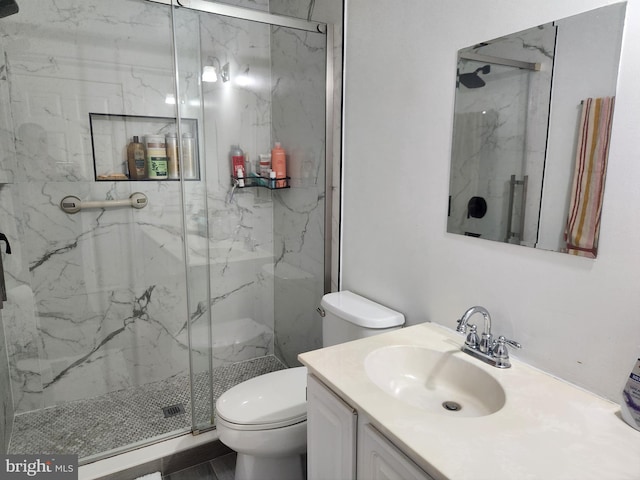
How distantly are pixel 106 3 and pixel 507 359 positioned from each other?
2.39m

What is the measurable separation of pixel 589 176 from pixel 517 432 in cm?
64

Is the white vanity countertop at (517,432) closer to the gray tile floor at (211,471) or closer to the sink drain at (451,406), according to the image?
the sink drain at (451,406)

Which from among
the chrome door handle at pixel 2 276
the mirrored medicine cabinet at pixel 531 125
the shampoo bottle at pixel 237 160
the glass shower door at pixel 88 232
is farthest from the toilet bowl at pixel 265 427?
the shampoo bottle at pixel 237 160

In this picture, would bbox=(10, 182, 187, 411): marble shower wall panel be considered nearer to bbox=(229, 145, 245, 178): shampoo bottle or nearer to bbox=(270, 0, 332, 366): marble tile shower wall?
bbox=(229, 145, 245, 178): shampoo bottle

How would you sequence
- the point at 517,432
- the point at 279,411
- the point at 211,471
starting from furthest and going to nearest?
the point at 211,471 < the point at 279,411 < the point at 517,432

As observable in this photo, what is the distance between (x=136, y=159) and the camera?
2254 millimetres

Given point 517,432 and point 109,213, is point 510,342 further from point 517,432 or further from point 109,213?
point 109,213

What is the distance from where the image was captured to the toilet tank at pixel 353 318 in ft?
5.30

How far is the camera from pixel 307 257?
2346 mm

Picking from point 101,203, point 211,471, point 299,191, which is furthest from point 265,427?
point 101,203

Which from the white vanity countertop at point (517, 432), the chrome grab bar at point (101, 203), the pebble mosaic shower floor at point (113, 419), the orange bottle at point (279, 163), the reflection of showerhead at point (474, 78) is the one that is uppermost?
the reflection of showerhead at point (474, 78)

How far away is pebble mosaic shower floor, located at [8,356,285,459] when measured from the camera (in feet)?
6.48

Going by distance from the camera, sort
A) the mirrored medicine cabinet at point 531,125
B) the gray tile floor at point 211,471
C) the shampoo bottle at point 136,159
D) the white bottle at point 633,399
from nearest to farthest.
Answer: the white bottle at point 633,399
the mirrored medicine cabinet at point 531,125
the gray tile floor at point 211,471
the shampoo bottle at point 136,159

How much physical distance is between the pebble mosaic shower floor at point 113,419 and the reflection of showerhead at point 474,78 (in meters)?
1.76
